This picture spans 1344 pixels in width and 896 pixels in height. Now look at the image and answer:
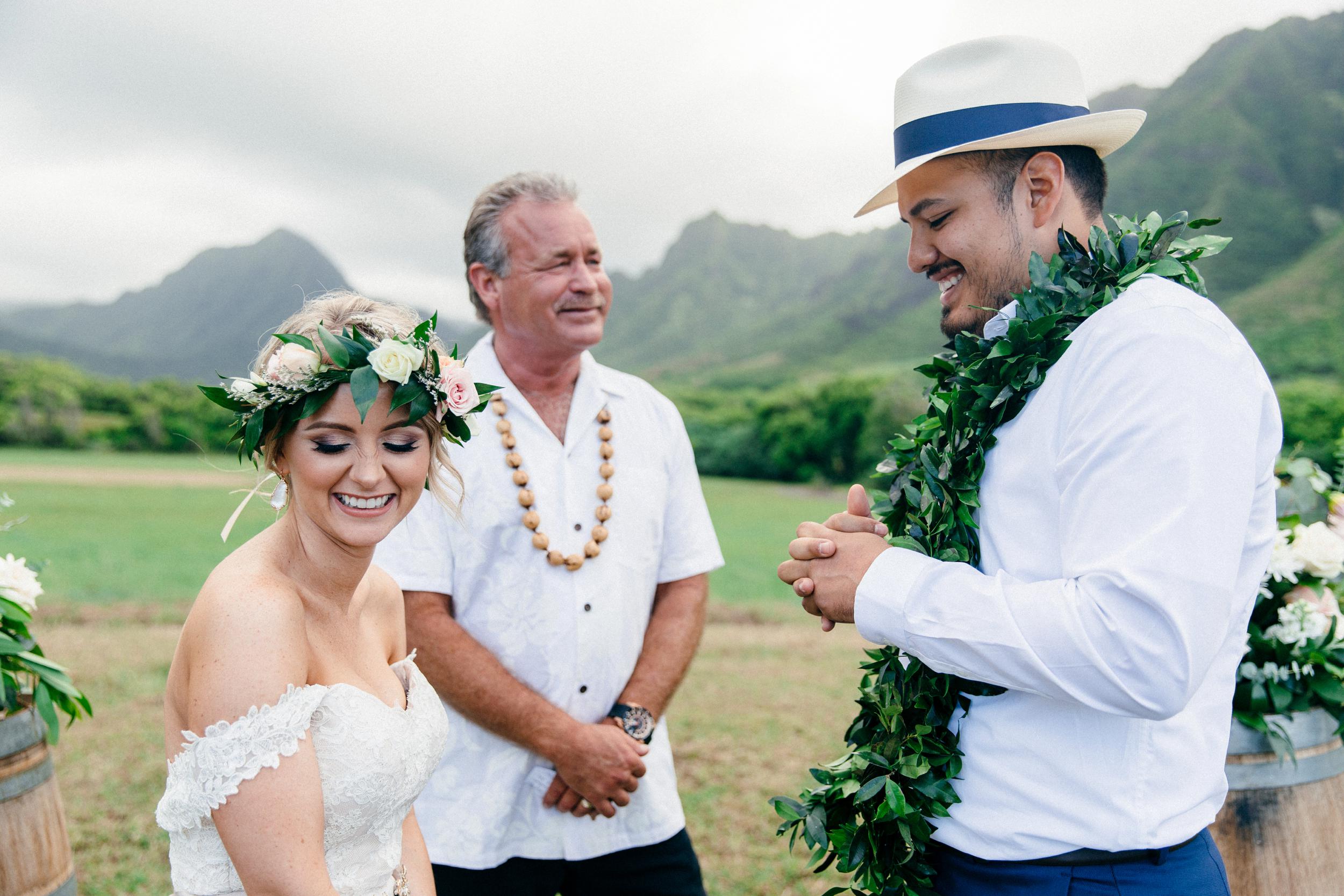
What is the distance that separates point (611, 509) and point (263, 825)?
1578 millimetres

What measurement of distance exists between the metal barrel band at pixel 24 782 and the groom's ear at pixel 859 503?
256cm

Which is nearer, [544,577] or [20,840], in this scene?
[20,840]

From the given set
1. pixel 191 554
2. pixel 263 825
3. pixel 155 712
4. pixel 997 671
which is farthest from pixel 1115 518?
pixel 191 554

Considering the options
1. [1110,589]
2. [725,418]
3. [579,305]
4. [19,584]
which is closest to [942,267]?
[1110,589]

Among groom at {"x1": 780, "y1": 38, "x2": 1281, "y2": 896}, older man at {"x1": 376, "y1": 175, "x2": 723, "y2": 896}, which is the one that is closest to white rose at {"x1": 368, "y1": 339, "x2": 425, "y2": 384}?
older man at {"x1": 376, "y1": 175, "x2": 723, "y2": 896}

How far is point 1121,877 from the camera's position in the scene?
166cm

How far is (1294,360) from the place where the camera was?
50.2 m

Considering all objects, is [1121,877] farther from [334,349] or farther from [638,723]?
[334,349]

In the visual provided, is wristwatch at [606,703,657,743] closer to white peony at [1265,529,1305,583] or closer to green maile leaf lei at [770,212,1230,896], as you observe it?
green maile leaf lei at [770,212,1230,896]

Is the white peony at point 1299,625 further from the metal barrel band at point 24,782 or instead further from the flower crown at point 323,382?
the metal barrel band at point 24,782

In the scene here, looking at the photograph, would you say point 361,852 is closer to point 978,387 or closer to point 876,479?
point 876,479

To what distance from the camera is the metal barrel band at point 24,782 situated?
2545mm

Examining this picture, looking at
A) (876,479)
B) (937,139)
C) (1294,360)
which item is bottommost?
(1294,360)

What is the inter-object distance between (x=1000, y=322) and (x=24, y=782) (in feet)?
10.0
